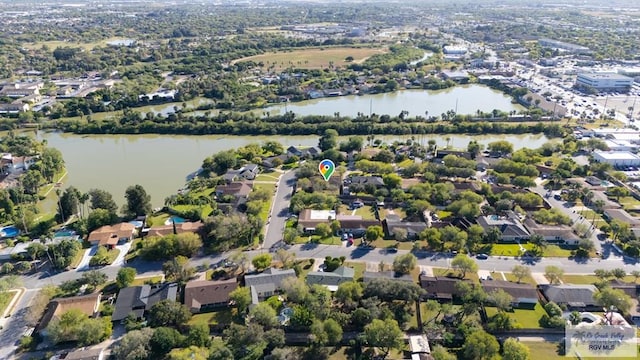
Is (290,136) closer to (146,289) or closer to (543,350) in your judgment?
(146,289)

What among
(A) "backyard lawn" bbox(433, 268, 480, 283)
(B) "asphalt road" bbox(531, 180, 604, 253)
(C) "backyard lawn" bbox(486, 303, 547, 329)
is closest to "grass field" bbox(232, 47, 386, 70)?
(B) "asphalt road" bbox(531, 180, 604, 253)

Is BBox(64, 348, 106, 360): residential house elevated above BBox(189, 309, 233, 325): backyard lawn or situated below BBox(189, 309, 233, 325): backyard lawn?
above

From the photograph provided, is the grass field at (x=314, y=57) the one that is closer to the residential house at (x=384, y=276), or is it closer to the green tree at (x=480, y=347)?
the residential house at (x=384, y=276)

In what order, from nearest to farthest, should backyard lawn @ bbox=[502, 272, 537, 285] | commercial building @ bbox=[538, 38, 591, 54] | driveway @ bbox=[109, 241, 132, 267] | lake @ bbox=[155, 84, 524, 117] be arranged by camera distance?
backyard lawn @ bbox=[502, 272, 537, 285], driveway @ bbox=[109, 241, 132, 267], lake @ bbox=[155, 84, 524, 117], commercial building @ bbox=[538, 38, 591, 54]

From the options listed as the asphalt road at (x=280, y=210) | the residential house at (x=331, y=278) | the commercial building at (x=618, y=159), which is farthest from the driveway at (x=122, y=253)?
the commercial building at (x=618, y=159)

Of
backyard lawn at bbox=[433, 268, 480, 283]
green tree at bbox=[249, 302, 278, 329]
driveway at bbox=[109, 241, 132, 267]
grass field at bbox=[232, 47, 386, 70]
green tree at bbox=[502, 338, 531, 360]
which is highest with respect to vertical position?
grass field at bbox=[232, 47, 386, 70]

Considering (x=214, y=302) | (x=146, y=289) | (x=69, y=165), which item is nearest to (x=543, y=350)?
(x=214, y=302)

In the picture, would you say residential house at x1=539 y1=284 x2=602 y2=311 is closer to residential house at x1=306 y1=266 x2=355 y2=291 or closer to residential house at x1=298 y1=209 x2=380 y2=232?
residential house at x1=306 y1=266 x2=355 y2=291
